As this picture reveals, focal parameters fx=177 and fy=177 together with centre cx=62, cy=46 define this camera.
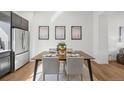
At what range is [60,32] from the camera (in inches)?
302

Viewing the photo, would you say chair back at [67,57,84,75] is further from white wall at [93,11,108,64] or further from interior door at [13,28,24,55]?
white wall at [93,11,108,64]

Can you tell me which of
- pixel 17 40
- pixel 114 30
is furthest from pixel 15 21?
pixel 114 30

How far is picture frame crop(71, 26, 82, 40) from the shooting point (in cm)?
A: 768

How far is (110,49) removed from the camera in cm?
773

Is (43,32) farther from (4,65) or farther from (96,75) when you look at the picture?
(96,75)

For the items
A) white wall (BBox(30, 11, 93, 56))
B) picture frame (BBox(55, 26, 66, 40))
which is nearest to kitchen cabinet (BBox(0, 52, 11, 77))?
white wall (BBox(30, 11, 93, 56))

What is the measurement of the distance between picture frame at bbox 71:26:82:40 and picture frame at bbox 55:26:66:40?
13.8 inches

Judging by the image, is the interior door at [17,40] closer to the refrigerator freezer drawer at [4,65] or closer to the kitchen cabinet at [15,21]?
the kitchen cabinet at [15,21]

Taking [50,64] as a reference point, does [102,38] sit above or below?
above

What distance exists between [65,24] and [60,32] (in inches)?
16.2

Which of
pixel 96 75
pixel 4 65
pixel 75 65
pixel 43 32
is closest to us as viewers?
pixel 75 65

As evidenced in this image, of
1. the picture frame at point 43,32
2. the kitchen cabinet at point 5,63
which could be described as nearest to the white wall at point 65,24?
the picture frame at point 43,32

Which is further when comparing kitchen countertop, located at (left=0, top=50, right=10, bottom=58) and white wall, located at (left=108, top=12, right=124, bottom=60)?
white wall, located at (left=108, top=12, right=124, bottom=60)
